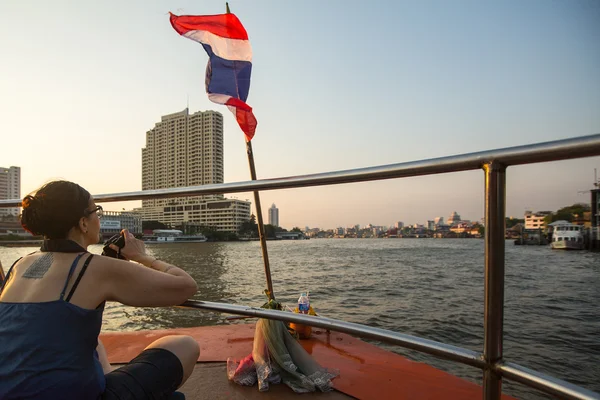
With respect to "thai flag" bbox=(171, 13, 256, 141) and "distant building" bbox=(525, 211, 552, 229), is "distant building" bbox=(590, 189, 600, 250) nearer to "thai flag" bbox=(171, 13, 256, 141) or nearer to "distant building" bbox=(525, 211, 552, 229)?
"distant building" bbox=(525, 211, 552, 229)

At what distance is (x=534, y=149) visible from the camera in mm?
710

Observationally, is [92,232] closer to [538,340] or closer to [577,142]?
[577,142]

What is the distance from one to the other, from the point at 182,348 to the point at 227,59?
8.59ft

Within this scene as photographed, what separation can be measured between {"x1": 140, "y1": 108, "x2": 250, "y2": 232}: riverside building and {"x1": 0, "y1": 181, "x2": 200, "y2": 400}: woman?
514 millimetres

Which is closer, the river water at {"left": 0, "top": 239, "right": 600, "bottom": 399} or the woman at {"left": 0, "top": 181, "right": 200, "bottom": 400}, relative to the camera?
the woman at {"left": 0, "top": 181, "right": 200, "bottom": 400}

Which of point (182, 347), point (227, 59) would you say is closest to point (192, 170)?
point (227, 59)

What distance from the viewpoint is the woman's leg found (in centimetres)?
127

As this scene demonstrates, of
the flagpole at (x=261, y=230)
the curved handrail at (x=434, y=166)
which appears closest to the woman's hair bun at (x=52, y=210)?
the curved handrail at (x=434, y=166)

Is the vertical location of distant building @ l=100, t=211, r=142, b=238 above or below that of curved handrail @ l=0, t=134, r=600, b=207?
below

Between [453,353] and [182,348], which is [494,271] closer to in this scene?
[453,353]

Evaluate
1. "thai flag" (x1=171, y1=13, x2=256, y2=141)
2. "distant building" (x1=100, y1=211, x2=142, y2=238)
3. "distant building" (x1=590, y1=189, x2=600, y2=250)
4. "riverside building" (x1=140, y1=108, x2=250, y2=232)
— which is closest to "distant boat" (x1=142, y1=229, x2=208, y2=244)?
"riverside building" (x1=140, y1=108, x2=250, y2=232)

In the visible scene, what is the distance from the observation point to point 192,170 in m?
20.3

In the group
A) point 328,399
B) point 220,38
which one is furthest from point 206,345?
point 220,38

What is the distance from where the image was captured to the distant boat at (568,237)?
2079 inches
